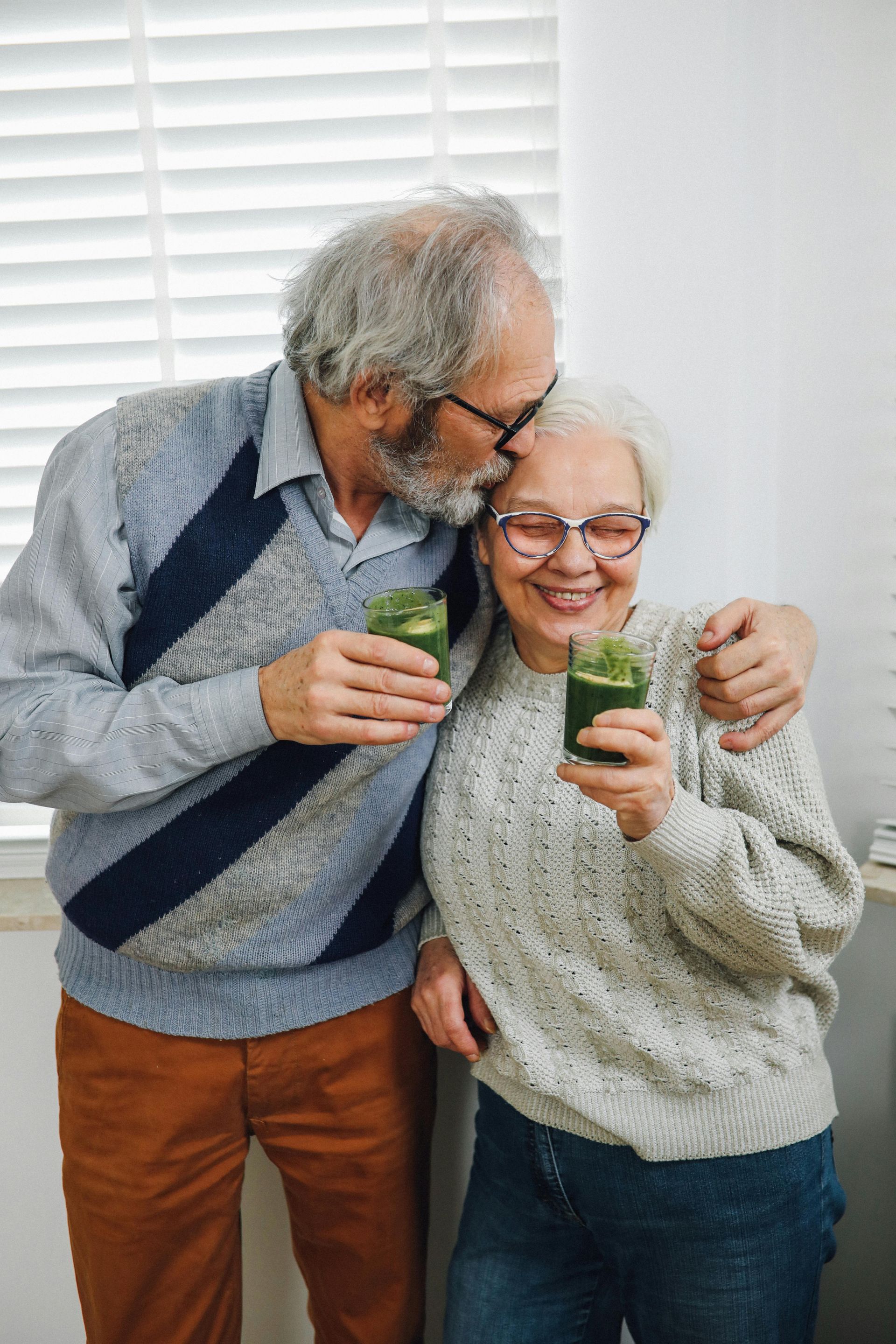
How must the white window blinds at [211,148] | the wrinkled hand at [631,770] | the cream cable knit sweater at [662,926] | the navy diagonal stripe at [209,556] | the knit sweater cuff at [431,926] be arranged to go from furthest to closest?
the white window blinds at [211,148] → the knit sweater cuff at [431,926] → the navy diagonal stripe at [209,556] → the cream cable knit sweater at [662,926] → the wrinkled hand at [631,770]

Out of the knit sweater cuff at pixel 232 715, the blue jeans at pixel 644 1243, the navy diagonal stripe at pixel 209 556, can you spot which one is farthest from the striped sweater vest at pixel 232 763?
the blue jeans at pixel 644 1243

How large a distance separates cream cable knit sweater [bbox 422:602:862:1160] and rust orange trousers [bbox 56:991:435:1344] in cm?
26

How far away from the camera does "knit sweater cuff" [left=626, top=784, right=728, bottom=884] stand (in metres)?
1.19

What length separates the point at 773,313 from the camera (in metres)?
1.84

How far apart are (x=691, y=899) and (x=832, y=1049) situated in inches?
41.2

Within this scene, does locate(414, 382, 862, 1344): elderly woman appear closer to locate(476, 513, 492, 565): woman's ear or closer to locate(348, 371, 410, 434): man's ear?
locate(476, 513, 492, 565): woman's ear

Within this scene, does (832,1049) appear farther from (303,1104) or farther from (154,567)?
(154,567)

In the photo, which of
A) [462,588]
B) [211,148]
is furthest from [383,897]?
[211,148]

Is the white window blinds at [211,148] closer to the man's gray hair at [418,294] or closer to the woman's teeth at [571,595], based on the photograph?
the man's gray hair at [418,294]

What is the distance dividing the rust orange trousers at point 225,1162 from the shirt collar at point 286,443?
882 millimetres

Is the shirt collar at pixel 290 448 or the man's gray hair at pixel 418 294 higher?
the man's gray hair at pixel 418 294

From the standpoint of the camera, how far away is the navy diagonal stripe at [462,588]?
1534 mm

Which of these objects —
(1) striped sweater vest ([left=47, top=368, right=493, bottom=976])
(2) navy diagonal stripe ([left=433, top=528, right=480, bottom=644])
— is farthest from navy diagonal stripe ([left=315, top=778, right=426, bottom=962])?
(2) navy diagonal stripe ([left=433, top=528, right=480, bottom=644])

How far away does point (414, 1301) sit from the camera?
5.63 feet
